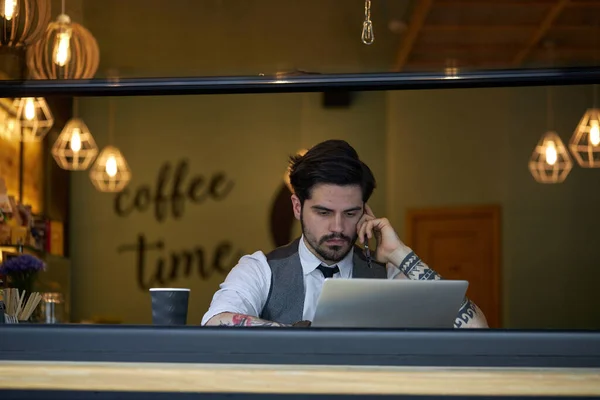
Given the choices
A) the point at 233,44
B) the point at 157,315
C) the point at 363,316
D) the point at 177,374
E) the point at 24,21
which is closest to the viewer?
the point at 177,374

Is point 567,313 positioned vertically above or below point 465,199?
below

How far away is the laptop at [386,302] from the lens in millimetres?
1751

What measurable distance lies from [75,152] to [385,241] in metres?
5.57

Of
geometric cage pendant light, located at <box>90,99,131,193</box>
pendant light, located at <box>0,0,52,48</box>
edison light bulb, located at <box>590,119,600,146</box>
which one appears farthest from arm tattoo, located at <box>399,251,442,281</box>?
geometric cage pendant light, located at <box>90,99,131,193</box>

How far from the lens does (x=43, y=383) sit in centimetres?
149

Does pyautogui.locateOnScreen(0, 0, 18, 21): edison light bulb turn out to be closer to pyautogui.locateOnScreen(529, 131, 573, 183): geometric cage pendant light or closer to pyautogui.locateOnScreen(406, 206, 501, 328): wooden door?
pyautogui.locateOnScreen(529, 131, 573, 183): geometric cage pendant light

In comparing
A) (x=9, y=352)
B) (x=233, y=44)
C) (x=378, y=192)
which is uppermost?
(x=233, y=44)

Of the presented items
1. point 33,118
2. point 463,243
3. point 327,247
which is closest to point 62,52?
point 33,118

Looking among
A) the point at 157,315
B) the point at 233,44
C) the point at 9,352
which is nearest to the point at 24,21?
the point at 157,315

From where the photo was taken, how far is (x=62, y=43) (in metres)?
5.07

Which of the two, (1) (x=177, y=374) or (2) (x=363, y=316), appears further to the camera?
(2) (x=363, y=316)

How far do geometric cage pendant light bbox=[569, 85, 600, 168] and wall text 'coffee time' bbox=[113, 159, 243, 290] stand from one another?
118 inches

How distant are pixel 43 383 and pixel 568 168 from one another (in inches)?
249

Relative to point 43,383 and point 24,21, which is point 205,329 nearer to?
point 43,383
